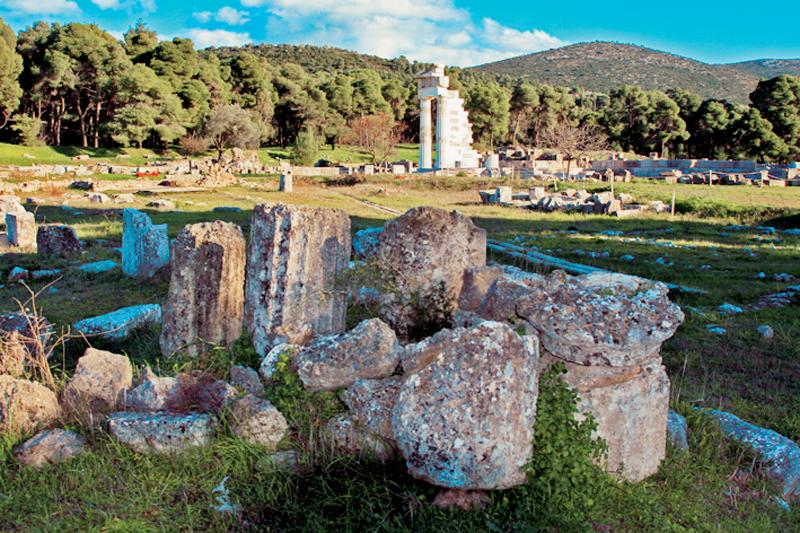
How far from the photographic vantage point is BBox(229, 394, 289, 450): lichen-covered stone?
176 inches

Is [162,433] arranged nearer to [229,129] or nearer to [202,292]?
[202,292]

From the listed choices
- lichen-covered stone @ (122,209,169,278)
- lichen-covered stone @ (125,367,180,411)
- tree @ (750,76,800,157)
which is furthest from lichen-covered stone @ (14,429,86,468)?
tree @ (750,76,800,157)

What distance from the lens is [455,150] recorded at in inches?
2095

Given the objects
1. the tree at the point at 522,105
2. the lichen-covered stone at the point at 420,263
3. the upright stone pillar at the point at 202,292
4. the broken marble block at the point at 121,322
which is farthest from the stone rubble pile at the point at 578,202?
the tree at the point at 522,105

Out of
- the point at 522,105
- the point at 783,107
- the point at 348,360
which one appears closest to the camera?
the point at 348,360

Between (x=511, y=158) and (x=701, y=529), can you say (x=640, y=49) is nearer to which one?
(x=511, y=158)

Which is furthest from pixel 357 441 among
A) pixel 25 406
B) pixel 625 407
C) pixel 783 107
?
pixel 783 107

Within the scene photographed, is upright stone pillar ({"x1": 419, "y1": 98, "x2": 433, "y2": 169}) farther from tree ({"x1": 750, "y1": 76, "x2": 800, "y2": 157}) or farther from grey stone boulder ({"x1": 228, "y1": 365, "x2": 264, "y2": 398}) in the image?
grey stone boulder ({"x1": 228, "y1": 365, "x2": 264, "y2": 398})

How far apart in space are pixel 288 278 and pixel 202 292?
0.85m

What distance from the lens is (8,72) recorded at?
5072 centimetres

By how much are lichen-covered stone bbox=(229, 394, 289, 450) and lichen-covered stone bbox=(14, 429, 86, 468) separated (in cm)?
103

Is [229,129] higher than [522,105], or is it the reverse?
[522,105]

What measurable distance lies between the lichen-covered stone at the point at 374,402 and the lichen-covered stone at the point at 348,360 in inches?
3.4

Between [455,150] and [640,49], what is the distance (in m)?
119
